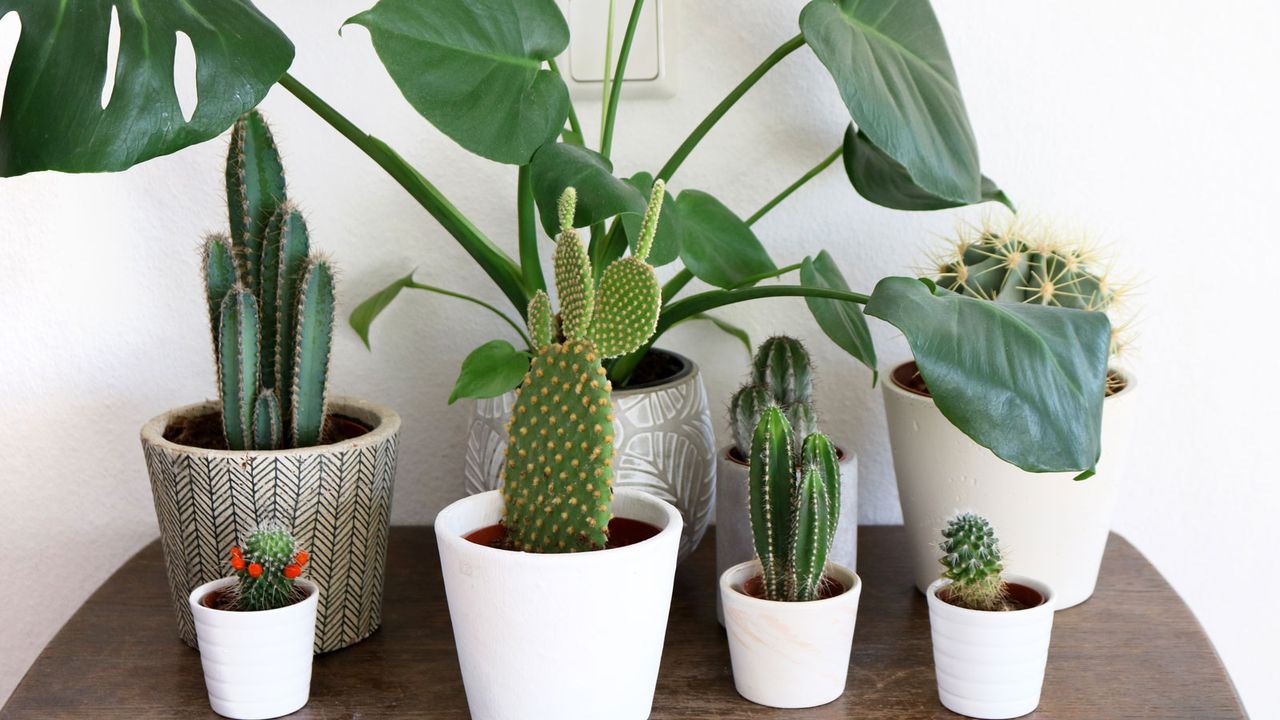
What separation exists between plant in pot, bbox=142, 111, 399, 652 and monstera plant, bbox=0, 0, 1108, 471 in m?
0.10

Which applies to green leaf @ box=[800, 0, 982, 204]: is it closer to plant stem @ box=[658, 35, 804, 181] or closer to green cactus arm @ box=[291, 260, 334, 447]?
plant stem @ box=[658, 35, 804, 181]

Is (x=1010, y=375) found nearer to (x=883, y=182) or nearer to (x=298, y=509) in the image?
(x=883, y=182)

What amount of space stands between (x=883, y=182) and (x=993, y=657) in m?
0.46

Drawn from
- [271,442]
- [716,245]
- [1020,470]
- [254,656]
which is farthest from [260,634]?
[1020,470]

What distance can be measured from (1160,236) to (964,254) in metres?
0.33

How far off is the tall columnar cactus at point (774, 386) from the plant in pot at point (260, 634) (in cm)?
37

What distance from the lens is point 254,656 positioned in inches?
31.6

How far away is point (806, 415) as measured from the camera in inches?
35.8

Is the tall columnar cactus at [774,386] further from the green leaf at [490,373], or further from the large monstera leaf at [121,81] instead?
the large monstera leaf at [121,81]

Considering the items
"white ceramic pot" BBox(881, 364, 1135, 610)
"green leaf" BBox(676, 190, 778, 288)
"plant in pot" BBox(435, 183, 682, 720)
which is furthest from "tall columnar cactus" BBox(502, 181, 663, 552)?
"white ceramic pot" BBox(881, 364, 1135, 610)

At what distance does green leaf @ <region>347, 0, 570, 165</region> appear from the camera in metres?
0.78

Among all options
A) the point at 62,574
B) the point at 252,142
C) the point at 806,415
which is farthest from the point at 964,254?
the point at 62,574

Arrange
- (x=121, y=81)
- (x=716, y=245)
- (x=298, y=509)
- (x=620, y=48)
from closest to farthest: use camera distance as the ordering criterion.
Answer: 1. (x=121, y=81)
2. (x=298, y=509)
3. (x=716, y=245)
4. (x=620, y=48)

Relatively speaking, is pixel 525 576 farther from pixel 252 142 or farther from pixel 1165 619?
pixel 1165 619
